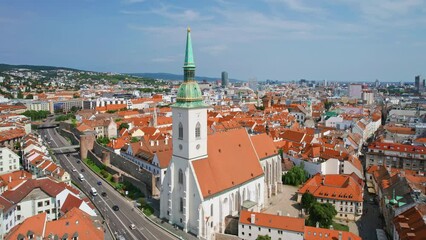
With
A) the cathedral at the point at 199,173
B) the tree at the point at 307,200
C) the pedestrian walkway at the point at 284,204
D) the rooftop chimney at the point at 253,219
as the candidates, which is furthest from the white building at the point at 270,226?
the tree at the point at 307,200

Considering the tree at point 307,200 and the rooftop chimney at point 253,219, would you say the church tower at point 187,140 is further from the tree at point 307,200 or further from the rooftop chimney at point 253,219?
the tree at point 307,200

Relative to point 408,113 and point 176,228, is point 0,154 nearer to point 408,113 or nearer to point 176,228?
point 176,228

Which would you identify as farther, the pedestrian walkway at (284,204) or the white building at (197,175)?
the pedestrian walkway at (284,204)

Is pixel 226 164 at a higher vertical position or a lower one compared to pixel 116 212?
higher

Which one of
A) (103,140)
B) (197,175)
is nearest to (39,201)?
(197,175)

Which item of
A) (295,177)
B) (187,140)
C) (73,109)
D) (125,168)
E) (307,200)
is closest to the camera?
(187,140)

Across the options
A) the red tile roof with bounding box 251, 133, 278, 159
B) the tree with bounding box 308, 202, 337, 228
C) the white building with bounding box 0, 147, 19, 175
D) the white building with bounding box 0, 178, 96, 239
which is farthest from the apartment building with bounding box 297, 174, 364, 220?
the white building with bounding box 0, 147, 19, 175

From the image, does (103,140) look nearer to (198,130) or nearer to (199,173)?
(198,130)
